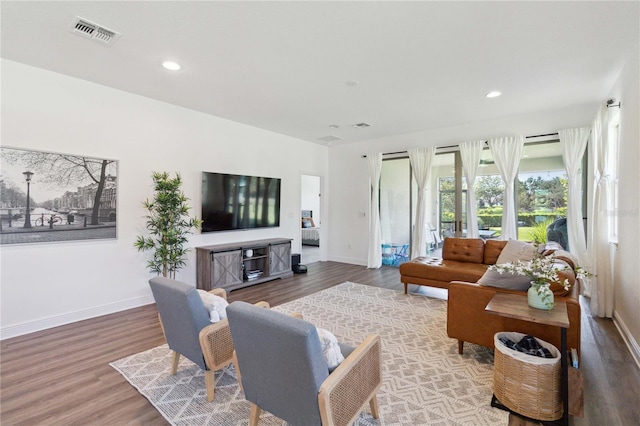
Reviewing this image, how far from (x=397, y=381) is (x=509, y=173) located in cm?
430

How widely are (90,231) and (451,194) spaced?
19.2 ft

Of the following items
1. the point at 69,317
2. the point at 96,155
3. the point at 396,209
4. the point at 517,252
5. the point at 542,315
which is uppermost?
the point at 96,155

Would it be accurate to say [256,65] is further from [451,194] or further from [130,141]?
[451,194]

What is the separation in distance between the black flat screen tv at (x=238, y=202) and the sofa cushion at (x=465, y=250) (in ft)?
10.8

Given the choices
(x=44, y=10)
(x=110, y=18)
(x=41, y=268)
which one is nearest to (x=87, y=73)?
(x=44, y=10)

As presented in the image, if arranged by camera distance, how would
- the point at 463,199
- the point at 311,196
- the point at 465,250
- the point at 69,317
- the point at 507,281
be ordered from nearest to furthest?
the point at 507,281 → the point at 69,317 → the point at 465,250 → the point at 463,199 → the point at 311,196

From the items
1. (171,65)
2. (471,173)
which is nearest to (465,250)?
(471,173)

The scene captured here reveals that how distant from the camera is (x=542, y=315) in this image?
1960 millimetres

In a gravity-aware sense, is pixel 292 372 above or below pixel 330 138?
below

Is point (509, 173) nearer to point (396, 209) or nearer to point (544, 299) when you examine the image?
point (396, 209)

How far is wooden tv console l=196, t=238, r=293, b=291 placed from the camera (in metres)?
4.57

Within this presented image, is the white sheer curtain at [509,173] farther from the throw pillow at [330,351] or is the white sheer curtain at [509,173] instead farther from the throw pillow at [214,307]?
the throw pillow at [214,307]

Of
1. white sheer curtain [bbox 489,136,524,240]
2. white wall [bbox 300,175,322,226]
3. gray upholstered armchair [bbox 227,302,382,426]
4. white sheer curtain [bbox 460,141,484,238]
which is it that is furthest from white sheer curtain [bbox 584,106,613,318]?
white wall [bbox 300,175,322,226]

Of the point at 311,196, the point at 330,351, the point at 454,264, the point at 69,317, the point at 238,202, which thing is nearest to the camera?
the point at 330,351
